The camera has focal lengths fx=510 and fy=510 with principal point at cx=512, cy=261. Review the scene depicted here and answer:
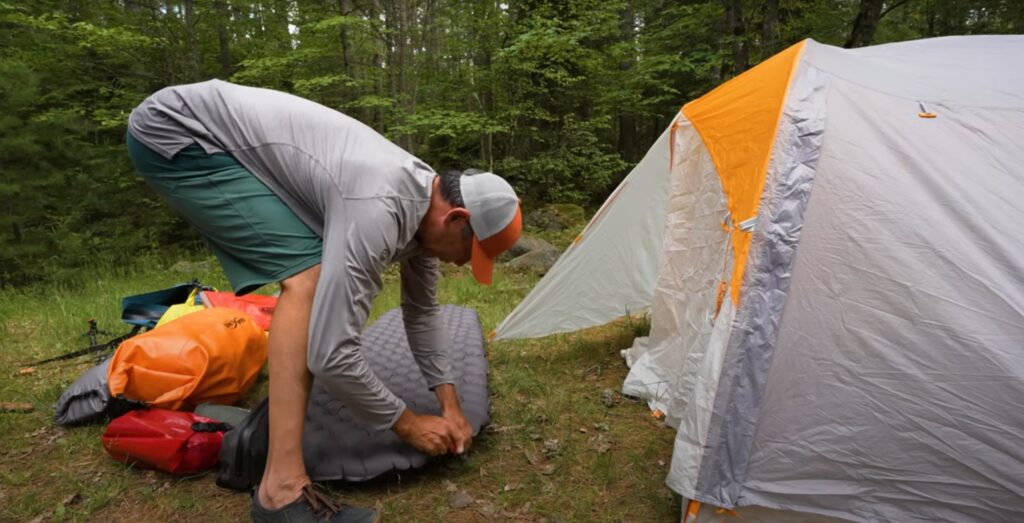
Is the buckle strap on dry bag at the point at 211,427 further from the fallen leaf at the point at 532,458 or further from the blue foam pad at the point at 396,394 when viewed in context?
the fallen leaf at the point at 532,458

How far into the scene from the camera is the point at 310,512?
139 cm

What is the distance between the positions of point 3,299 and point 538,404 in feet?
17.6

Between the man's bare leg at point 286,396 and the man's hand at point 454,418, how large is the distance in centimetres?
51

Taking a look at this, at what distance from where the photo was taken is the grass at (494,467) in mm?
1643

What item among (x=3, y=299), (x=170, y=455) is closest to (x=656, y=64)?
(x=170, y=455)

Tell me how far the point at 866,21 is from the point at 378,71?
615 cm

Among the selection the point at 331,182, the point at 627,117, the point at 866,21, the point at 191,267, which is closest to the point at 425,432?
the point at 331,182

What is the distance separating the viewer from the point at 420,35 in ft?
27.3

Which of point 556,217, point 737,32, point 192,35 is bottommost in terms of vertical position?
point 556,217

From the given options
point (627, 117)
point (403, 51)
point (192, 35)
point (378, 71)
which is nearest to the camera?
point (403, 51)

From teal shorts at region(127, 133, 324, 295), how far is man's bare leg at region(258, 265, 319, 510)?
132 millimetres

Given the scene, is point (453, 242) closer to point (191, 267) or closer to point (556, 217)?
point (191, 267)

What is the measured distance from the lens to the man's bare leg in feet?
4.60

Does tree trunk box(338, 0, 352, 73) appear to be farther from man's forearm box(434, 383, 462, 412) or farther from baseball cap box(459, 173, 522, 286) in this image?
baseball cap box(459, 173, 522, 286)
